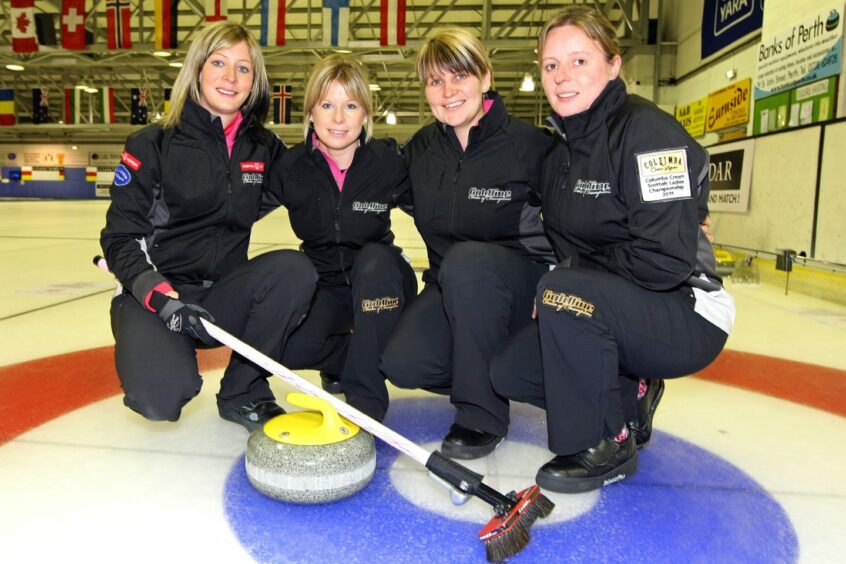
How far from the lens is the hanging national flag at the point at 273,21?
927 centimetres

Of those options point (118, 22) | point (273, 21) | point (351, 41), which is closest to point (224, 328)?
point (273, 21)

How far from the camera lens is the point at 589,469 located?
1.38 meters

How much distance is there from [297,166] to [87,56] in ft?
49.9

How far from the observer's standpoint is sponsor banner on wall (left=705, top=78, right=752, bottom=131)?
5918mm

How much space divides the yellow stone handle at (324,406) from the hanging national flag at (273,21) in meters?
8.92

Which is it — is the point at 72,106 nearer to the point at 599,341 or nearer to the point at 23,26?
the point at 23,26

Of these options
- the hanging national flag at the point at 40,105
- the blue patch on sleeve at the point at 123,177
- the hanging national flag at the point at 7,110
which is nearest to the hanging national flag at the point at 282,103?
the hanging national flag at the point at 40,105

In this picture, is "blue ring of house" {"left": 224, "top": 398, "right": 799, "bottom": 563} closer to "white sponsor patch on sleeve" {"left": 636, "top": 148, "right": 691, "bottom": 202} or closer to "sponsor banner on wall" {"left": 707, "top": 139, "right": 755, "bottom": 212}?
"white sponsor patch on sleeve" {"left": 636, "top": 148, "right": 691, "bottom": 202}

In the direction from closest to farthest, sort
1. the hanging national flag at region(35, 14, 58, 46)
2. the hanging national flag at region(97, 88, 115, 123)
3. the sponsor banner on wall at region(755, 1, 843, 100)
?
the sponsor banner on wall at region(755, 1, 843, 100) < the hanging national flag at region(35, 14, 58, 46) < the hanging national flag at region(97, 88, 115, 123)

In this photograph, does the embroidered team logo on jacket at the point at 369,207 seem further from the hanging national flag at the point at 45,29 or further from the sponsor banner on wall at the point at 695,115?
the hanging national flag at the point at 45,29

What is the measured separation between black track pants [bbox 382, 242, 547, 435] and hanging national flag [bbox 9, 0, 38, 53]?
12016 mm

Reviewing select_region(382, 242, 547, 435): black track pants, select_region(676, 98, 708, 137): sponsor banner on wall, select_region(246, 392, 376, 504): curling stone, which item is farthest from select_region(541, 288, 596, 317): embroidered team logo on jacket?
select_region(676, 98, 708, 137): sponsor banner on wall

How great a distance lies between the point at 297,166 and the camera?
186 centimetres

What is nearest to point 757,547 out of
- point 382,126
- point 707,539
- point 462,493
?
point 707,539
